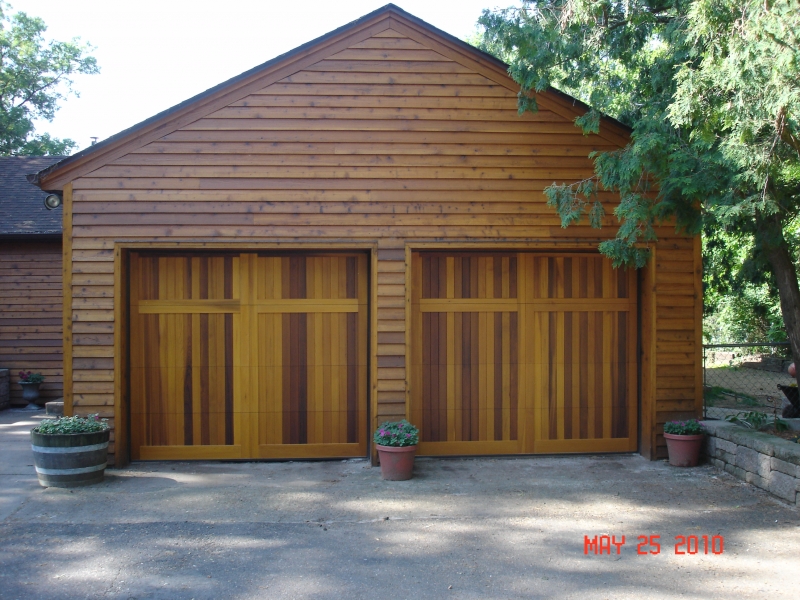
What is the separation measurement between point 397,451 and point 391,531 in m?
1.45

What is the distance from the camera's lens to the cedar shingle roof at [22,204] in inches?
506

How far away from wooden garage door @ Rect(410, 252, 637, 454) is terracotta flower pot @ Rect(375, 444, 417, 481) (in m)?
0.89

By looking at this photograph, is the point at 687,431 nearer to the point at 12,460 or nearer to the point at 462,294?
the point at 462,294

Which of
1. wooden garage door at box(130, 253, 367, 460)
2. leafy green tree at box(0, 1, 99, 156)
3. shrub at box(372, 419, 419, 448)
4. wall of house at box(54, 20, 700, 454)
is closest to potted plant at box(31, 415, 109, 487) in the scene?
wall of house at box(54, 20, 700, 454)

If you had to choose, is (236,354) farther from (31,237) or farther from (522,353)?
(31,237)

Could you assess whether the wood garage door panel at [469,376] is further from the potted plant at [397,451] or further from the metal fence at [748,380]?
the metal fence at [748,380]

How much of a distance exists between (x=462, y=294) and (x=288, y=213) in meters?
2.20

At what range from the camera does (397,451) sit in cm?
730

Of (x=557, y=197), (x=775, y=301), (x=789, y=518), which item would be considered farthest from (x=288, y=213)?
(x=775, y=301)

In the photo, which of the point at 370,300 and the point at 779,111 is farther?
the point at 370,300

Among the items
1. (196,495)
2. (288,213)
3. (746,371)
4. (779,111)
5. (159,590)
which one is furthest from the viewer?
(746,371)

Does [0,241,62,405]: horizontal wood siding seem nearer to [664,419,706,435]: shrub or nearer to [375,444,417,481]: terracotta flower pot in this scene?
[375,444,417,481]: terracotta flower pot

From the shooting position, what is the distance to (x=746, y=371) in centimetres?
1669

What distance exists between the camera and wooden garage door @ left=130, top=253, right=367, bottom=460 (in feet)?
26.8
